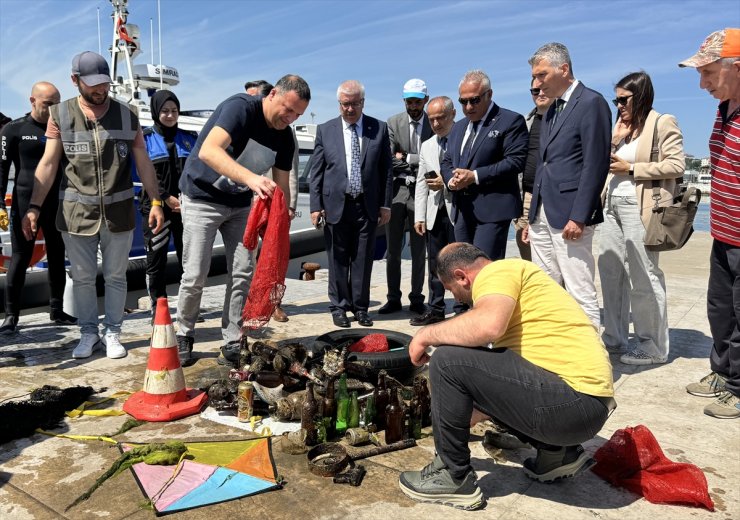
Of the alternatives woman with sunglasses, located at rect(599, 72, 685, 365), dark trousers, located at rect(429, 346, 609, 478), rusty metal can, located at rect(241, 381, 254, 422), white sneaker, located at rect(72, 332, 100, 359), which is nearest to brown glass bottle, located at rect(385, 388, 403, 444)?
dark trousers, located at rect(429, 346, 609, 478)

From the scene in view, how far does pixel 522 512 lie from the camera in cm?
266

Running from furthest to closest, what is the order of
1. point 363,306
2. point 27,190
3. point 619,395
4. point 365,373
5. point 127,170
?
1. point 363,306
2. point 27,190
3. point 127,170
4. point 619,395
5. point 365,373

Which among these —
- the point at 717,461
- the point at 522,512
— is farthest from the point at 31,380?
the point at 717,461

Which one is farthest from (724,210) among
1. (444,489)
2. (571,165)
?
(444,489)

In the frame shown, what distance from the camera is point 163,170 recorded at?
593 centimetres

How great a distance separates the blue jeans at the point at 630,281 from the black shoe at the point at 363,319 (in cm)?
223

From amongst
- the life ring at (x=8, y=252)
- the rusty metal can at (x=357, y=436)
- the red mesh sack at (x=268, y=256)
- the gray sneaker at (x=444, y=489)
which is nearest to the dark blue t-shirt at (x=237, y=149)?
the red mesh sack at (x=268, y=256)

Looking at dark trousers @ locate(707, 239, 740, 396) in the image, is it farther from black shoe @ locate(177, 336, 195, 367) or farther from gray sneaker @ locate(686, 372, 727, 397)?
black shoe @ locate(177, 336, 195, 367)

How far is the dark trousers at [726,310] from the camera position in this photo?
3.80 m

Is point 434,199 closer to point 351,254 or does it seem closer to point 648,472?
point 351,254

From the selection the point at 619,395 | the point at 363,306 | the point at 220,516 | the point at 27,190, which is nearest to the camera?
the point at 220,516

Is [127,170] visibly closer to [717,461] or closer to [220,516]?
[220,516]

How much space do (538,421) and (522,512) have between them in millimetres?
434

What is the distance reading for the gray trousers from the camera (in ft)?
15.0
